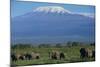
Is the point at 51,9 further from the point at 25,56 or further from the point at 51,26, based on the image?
the point at 25,56

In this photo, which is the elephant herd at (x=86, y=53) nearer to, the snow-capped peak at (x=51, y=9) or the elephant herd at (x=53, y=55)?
the elephant herd at (x=53, y=55)

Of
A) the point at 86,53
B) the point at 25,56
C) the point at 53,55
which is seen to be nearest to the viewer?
the point at 25,56

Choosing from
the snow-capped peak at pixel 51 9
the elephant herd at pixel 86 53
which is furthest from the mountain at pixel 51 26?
the elephant herd at pixel 86 53

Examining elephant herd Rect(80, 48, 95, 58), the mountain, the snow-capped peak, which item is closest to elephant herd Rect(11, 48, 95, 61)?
elephant herd Rect(80, 48, 95, 58)

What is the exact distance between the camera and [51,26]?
8.80 ft

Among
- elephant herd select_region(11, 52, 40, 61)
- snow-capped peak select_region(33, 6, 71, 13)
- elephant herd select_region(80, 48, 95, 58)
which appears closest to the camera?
elephant herd select_region(11, 52, 40, 61)

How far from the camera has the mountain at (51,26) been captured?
8.34 ft

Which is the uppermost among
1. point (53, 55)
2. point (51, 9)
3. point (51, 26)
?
point (51, 9)

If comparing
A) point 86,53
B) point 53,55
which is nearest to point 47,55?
point 53,55

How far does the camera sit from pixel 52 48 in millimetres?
2676

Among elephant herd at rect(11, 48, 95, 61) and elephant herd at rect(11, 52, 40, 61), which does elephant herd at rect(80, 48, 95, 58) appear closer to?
elephant herd at rect(11, 48, 95, 61)

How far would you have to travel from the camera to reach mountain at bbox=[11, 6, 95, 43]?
8.34ft
